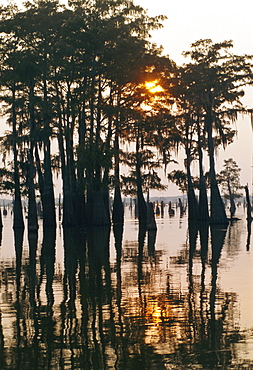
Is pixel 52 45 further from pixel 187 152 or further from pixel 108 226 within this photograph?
pixel 187 152

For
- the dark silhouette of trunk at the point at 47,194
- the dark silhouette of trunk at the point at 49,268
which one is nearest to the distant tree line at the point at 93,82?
the dark silhouette of trunk at the point at 47,194

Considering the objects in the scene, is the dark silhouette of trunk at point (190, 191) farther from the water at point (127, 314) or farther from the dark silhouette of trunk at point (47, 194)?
the water at point (127, 314)

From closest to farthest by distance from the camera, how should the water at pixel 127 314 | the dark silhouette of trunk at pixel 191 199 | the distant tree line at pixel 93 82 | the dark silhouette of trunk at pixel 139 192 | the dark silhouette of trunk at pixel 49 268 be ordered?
1. the water at pixel 127 314
2. the dark silhouette of trunk at pixel 49 268
3. the distant tree line at pixel 93 82
4. the dark silhouette of trunk at pixel 139 192
5. the dark silhouette of trunk at pixel 191 199

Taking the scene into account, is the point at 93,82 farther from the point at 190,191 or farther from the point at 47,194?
the point at 190,191

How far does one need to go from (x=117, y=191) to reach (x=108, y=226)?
592 inches

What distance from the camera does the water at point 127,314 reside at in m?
7.83

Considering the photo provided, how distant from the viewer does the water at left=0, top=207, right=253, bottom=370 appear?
783 centimetres

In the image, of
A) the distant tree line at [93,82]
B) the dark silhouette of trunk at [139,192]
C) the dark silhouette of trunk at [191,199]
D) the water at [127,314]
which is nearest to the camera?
the water at [127,314]

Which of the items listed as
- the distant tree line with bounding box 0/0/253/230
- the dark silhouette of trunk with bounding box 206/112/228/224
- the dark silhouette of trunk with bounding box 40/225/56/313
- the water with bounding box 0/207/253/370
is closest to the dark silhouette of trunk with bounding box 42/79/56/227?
the distant tree line with bounding box 0/0/253/230

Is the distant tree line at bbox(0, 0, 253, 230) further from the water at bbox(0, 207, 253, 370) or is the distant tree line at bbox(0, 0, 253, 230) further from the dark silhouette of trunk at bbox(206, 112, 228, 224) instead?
the water at bbox(0, 207, 253, 370)

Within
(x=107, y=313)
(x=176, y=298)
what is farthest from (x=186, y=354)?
(x=176, y=298)

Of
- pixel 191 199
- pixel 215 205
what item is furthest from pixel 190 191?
pixel 215 205

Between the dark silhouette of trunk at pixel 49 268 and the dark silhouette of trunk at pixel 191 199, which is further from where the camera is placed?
the dark silhouette of trunk at pixel 191 199

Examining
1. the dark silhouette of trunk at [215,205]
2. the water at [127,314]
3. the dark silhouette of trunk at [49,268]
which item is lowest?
the water at [127,314]
